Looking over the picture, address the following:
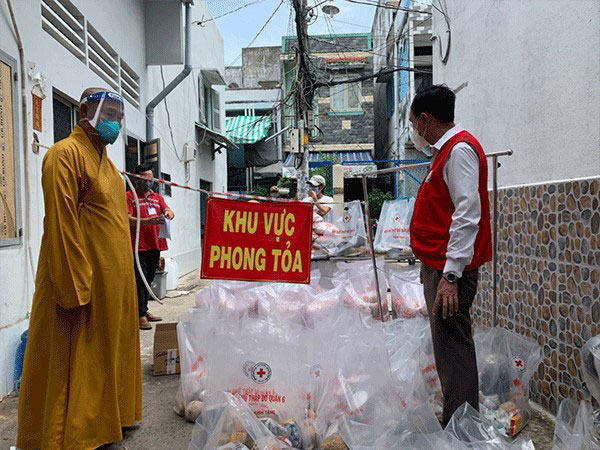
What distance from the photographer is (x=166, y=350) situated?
3.45 meters

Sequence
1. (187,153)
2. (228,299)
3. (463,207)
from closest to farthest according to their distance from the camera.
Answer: (463,207)
(228,299)
(187,153)

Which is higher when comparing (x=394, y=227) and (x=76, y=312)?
(x=394, y=227)

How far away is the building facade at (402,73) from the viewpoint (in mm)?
13094

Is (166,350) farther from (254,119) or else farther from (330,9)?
(254,119)

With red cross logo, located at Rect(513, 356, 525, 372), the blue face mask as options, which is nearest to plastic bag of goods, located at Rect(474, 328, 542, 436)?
red cross logo, located at Rect(513, 356, 525, 372)

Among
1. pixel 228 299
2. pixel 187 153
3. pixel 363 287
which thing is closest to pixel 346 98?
pixel 187 153

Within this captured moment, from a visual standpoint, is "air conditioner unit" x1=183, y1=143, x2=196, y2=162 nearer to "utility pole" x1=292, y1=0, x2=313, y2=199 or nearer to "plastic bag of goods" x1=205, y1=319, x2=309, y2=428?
"utility pole" x1=292, y1=0, x2=313, y2=199

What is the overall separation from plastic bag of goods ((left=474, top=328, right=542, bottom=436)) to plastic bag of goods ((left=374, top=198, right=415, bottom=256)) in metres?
2.37

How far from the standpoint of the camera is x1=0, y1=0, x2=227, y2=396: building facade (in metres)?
3.11

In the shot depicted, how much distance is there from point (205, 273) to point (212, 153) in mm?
9155

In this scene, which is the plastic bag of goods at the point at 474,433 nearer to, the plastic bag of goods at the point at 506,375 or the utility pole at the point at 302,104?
the plastic bag of goods at the point at 506,375

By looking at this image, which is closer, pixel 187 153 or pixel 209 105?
pixel 187 153

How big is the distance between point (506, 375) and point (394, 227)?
285 cm

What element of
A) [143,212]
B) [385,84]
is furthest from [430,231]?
[385,84]
